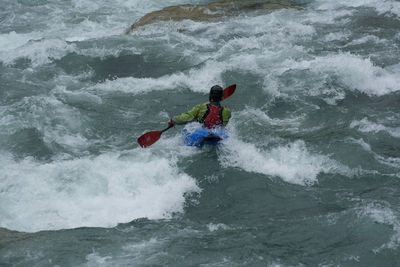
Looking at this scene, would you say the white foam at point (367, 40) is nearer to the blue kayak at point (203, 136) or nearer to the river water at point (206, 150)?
the river water at point (206, 150)

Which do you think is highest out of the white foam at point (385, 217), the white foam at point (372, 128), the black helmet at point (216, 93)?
the black helmet at point (216, 93)

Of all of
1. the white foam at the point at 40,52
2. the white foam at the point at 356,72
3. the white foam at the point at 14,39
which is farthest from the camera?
the white foam at the point at 14,39

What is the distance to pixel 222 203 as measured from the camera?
6141mm

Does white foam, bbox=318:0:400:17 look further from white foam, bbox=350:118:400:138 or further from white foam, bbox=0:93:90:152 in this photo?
white foam, bbox=0:93:90:152

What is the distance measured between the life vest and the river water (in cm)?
36

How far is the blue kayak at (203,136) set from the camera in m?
7.18

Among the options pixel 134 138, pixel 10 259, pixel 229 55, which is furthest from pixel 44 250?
pixel 229 55

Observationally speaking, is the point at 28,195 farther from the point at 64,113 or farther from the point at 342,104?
the point at 342,104

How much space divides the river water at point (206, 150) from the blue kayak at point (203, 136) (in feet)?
0.38

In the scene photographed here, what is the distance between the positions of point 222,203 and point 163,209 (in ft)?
2.45

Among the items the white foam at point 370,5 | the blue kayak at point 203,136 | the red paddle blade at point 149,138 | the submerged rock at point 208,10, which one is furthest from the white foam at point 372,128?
the white foam at point 370,5

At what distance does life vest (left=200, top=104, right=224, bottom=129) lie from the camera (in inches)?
286

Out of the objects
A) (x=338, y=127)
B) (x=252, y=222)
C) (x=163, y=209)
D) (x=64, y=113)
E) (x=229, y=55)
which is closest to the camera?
(x=252, y=222)

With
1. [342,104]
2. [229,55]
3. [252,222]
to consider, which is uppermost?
[229,55]
